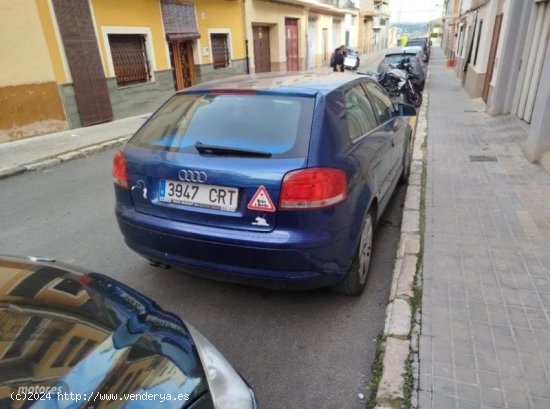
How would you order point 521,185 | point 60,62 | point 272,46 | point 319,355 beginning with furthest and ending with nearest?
point 272,46 → point 60,62 → point 521,185 → point 319,355

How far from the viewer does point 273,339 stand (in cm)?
262

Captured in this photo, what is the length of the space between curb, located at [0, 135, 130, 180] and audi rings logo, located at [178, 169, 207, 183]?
5.59 m

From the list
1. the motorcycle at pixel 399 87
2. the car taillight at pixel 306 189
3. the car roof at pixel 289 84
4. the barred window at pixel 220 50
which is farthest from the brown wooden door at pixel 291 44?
the car taillight at pixel 306 189

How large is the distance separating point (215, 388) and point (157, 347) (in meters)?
0.26

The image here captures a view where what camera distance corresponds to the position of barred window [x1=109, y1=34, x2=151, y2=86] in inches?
430

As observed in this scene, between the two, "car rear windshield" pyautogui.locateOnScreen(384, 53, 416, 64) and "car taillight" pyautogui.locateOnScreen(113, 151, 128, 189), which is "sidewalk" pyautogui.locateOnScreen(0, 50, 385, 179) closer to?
"car taillight" pyautogui.locateOnScreen(113, 151, 128, 189)

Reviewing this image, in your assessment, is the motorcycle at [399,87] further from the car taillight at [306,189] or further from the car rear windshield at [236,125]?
the car taillight at [306,189]

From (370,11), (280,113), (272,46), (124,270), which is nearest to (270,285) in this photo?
(280,113)

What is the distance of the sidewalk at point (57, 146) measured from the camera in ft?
23.2

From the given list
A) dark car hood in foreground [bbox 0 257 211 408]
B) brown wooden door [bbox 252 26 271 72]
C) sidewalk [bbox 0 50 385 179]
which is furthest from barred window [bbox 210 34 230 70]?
dark car hood in foreground [bbox 0 257 211 408]

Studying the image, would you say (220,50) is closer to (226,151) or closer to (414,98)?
(414,98)

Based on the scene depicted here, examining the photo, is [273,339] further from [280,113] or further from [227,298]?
[280,113]

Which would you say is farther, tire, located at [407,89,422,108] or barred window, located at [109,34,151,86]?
tire, located at [407,89,422,108]

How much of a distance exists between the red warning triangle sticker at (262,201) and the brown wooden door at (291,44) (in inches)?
859
